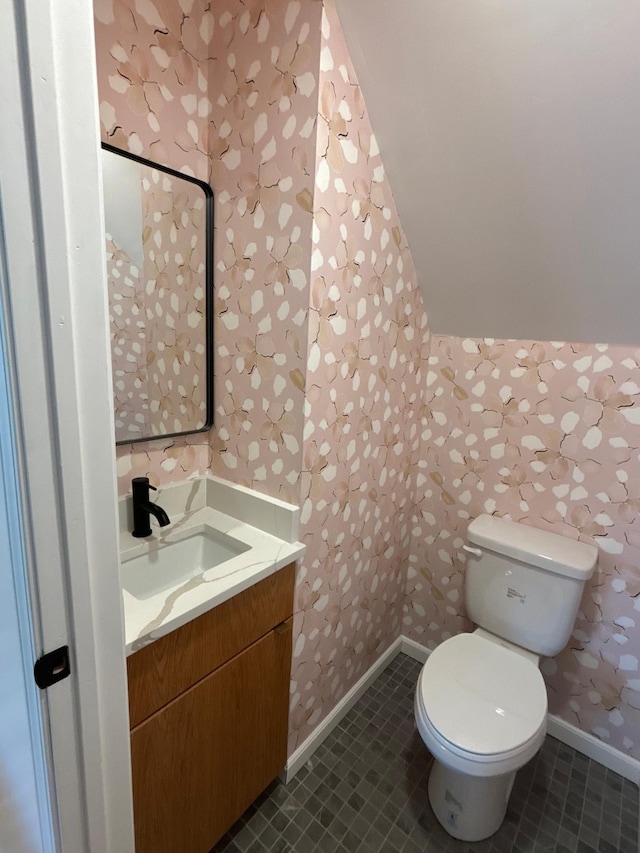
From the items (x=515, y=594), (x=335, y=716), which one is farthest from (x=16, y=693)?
(x=515, y=594)

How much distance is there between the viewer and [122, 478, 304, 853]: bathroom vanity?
3.15 feet

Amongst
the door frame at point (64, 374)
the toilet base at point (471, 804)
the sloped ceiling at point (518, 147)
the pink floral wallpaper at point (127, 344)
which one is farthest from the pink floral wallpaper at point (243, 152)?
the toilet base at point (471, 804)

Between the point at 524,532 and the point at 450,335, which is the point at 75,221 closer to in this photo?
the point at 450,335

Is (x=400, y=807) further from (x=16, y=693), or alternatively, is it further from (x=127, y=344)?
(x=127, y=344)

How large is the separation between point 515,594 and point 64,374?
1.53 meters

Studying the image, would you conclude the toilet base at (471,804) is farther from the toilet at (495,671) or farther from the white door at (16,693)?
the white door at (16,693)

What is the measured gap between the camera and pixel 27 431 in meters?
0.56

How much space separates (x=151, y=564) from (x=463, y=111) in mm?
1494

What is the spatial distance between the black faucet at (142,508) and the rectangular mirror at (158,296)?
141mm

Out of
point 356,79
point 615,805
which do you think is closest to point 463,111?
point 356,79

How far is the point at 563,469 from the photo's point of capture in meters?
1.54

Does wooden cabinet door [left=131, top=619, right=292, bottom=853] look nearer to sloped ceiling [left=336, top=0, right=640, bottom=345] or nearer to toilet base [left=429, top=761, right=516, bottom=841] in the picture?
toilet base [left=429, top=761, right=516, bottom=841]

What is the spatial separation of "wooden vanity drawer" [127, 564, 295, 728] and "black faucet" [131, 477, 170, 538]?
323 millimetres

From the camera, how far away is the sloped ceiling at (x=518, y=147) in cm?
96
